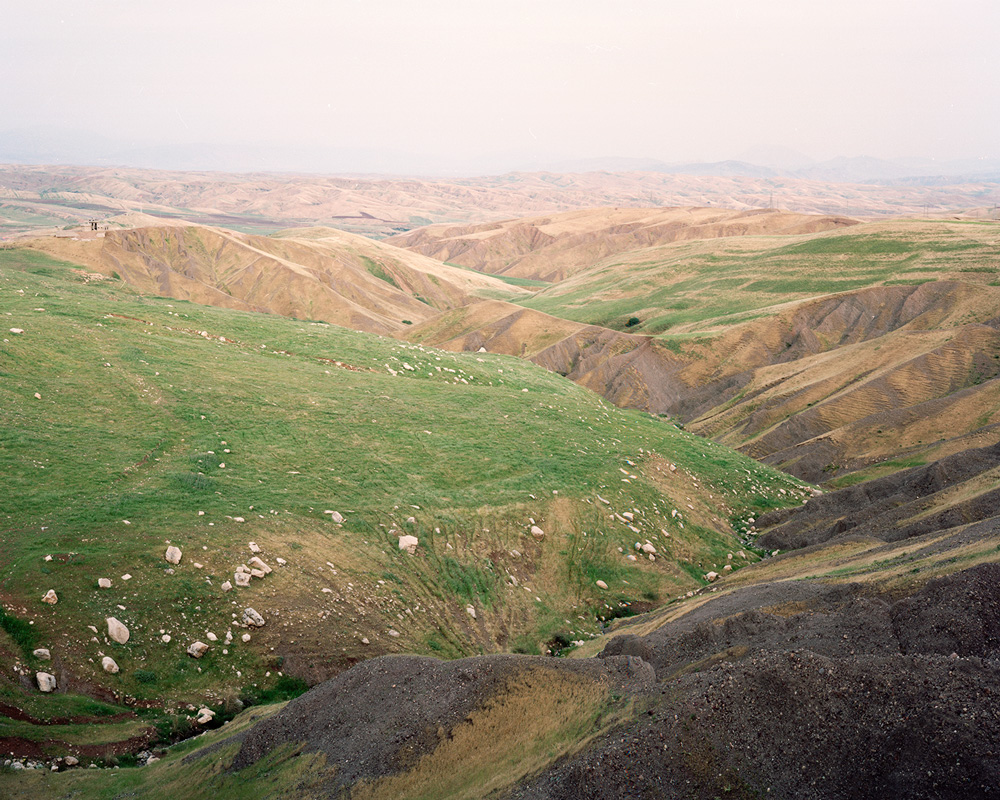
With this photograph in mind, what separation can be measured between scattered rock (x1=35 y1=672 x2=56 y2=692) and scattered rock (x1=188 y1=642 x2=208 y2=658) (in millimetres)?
2359

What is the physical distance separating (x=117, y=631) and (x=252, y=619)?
256cm

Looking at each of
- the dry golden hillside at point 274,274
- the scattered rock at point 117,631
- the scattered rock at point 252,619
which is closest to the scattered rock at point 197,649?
the scattered rock at point 252,619

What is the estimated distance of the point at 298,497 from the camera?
1861 centimetres

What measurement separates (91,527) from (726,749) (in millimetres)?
13914

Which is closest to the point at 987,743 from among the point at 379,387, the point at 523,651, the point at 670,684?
the point at 670,684

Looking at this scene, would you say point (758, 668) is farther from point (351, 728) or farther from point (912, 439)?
point (912, 439)

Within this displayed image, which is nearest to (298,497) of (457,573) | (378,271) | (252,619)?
(252,619)

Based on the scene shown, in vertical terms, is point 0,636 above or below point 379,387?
below

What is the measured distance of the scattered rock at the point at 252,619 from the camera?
47.5 ft

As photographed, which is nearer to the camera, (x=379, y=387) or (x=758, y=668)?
(x=758, y=668)

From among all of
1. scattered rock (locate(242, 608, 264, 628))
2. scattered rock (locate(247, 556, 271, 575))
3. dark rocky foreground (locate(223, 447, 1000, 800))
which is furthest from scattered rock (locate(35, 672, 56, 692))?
scattered rock (locate(247, 556, 271, 575))

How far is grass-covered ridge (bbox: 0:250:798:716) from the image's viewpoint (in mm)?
14172

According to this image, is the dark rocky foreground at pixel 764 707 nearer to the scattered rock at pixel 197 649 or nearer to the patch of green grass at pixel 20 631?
the scattered rock at pixel 197 649

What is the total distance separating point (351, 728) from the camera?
37.1 ft
